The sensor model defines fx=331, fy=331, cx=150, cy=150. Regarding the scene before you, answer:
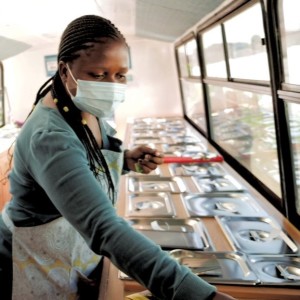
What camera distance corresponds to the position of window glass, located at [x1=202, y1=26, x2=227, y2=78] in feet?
Answer: 8.96

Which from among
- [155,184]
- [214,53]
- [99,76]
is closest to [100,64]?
[99,76]

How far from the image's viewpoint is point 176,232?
1.49 meters

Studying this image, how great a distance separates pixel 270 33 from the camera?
5.07ft

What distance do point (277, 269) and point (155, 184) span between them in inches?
44.4

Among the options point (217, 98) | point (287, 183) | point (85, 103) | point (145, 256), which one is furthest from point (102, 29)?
point (217, 98)

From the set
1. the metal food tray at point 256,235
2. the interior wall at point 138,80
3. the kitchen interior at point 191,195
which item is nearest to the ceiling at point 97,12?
the kitchen interior at point 191,195

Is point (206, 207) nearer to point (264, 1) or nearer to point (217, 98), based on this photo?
point (264, 1)

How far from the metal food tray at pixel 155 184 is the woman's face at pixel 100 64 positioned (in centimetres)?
128

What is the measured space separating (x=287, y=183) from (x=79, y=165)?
123cm

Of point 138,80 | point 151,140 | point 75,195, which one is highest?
point 138,80

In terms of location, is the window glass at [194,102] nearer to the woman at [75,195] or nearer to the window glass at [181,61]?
the window glass at [181,61]

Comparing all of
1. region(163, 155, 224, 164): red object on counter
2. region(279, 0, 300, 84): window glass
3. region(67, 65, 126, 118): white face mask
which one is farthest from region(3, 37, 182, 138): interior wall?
region(67, 65, 126, 118): white face mask

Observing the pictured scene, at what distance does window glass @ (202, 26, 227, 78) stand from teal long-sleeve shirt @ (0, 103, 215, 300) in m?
2.11

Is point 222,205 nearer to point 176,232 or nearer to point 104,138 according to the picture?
point 176,232
